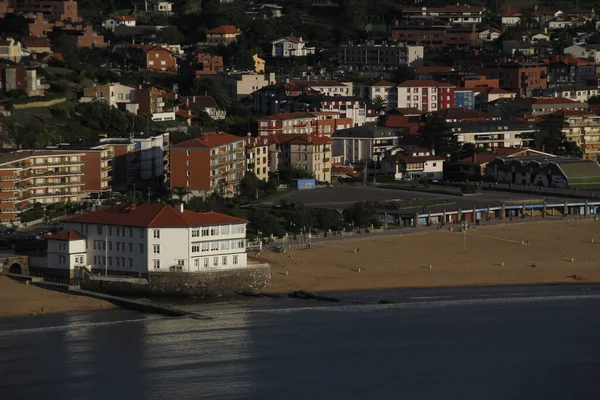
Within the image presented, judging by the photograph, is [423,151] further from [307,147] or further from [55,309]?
[55,309]

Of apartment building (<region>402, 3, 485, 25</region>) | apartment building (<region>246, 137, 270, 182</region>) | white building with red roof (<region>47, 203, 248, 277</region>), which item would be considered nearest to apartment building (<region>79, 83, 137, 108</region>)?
apartment building (<region>246, 137, 270, 182</region>)

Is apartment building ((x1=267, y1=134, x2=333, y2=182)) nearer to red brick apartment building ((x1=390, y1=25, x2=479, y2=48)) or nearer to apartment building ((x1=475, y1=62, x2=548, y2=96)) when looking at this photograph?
apartment building ((x1=475, y1=62, x2=548, y2=96))

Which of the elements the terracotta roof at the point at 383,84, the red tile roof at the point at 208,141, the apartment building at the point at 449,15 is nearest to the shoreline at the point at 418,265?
the red tile roof at the point at 208,141

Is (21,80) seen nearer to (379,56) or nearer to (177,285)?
(177,285)

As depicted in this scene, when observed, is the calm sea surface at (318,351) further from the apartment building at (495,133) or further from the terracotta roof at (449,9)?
the terracotta roof at (449,9)

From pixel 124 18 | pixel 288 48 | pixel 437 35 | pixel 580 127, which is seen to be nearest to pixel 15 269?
pixel 580 127
